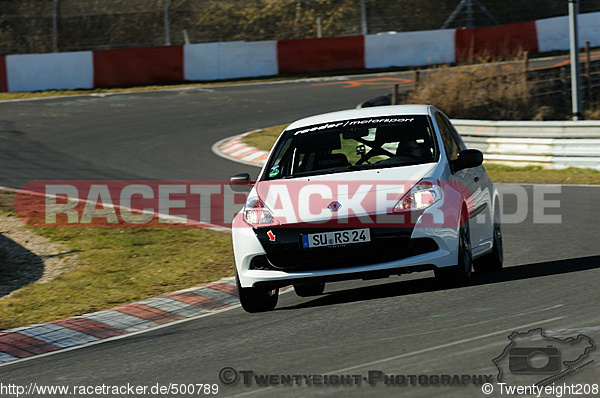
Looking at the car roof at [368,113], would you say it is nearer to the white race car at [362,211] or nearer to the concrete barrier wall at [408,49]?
the white race car at [362,211]

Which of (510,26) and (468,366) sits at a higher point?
(510,26)

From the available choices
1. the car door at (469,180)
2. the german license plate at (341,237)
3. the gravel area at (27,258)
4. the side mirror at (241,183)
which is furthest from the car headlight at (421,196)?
the gravel area at (27,258)

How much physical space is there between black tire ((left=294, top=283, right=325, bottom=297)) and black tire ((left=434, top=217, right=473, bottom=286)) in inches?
51.1

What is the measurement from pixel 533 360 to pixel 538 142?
13181 mm

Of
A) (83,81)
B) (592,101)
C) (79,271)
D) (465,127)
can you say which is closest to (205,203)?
(79,271)

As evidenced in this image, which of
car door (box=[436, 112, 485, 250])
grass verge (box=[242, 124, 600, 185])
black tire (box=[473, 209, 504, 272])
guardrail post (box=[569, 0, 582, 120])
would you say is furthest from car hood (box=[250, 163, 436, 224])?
guardrail post (box=[569, 0, 582, 120])

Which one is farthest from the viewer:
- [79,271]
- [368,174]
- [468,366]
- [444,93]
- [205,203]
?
[444,93]

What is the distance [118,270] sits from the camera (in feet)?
33.7

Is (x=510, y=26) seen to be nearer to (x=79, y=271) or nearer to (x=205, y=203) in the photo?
(x=205, y=203)

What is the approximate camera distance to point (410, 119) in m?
8.52

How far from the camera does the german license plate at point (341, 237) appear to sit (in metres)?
7.25

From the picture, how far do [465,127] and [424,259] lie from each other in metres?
11.9

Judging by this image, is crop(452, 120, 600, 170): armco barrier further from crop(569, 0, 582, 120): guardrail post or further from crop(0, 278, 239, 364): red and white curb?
crop(0, 278, 239, 364): red and white curb

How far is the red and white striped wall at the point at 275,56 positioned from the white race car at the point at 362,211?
23426 millimetres
